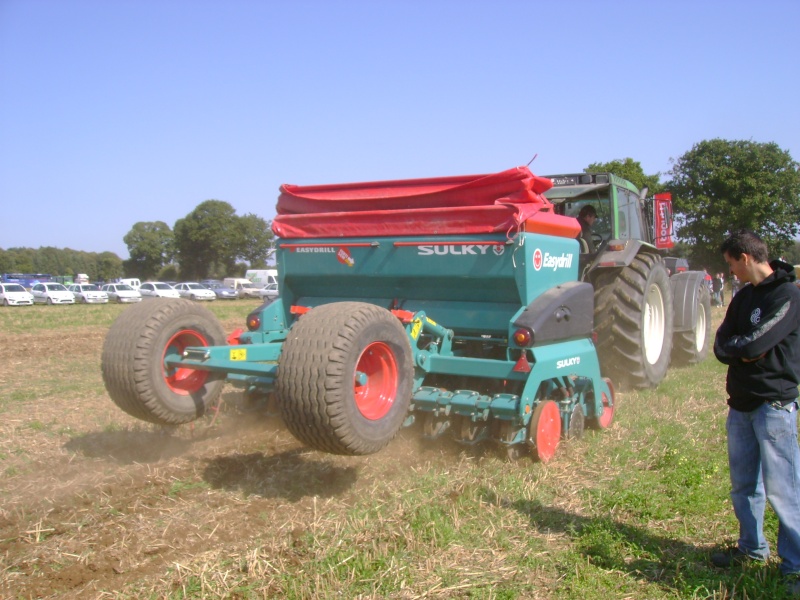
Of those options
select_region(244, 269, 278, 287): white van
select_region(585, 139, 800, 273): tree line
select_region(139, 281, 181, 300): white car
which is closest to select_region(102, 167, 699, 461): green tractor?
select_region(585, 139, 800, 273): tree line

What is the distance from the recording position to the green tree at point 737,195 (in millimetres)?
30672

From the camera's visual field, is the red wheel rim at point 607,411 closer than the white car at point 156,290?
Yes

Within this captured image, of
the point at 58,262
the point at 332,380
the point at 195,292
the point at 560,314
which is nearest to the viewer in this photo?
the point at 332,380

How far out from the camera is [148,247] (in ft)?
218

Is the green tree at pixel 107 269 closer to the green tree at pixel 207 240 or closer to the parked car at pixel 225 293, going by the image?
the green tree at pixel 207 240

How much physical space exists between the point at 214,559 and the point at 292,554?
38 cm

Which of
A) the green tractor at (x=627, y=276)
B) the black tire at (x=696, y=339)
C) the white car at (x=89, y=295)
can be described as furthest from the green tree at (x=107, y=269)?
the green tractor at (x=627, y=276)

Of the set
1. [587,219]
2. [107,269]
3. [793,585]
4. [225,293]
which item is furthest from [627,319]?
[107,269]

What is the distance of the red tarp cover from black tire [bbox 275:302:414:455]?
1.30 meters

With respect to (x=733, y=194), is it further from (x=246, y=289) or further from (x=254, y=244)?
(x=254, y=244)

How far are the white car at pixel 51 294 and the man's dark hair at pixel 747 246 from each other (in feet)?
128

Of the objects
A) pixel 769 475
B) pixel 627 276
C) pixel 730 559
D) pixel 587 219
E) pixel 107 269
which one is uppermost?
pixel 107 269

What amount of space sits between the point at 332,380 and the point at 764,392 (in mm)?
2180

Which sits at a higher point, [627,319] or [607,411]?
[627,319]
